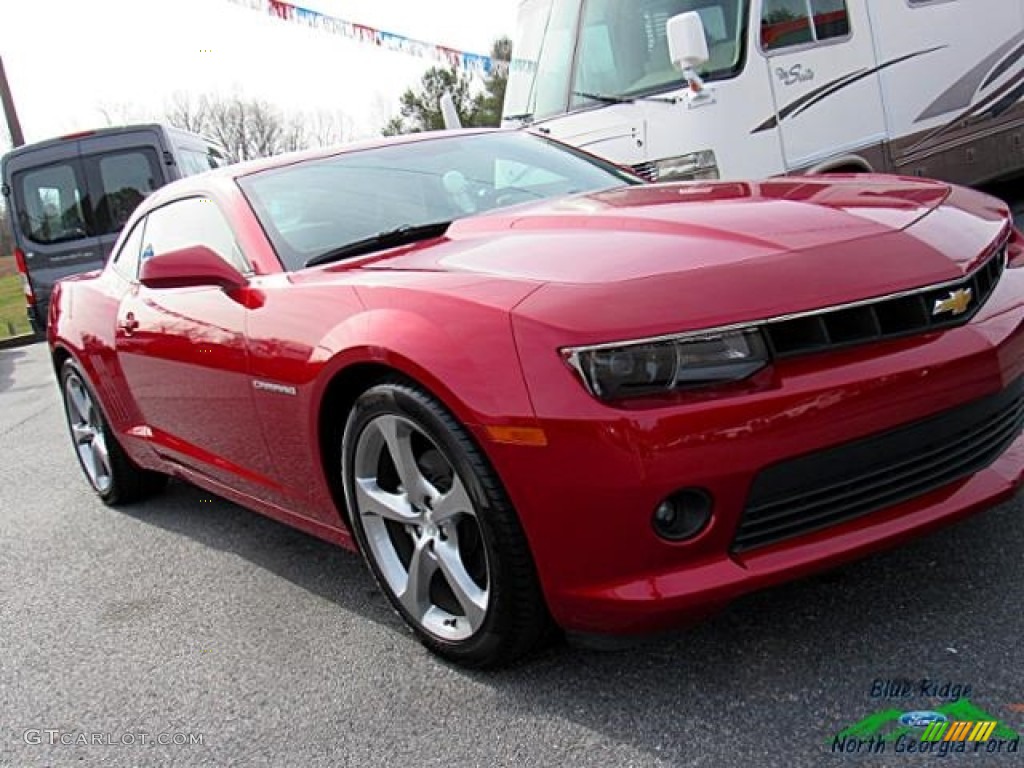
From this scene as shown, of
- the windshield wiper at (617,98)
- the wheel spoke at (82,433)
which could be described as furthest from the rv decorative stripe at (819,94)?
the wheel spoke at (82,433)

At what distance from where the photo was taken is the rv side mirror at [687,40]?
4.93 meters

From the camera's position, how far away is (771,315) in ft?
6.39

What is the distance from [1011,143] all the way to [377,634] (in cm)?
638

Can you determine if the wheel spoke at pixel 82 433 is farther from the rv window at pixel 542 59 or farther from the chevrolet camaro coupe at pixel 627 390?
the rv window at pixel 542 59

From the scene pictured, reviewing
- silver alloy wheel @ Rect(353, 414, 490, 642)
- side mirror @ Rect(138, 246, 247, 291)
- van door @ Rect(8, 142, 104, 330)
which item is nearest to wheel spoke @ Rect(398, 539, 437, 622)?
silver alloy wheel @ Rect(353, 414, 490, 642)

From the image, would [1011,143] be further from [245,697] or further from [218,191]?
[245,697]

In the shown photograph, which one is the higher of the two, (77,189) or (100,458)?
(77,189)

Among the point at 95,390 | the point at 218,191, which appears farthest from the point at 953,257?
the point at 95,390

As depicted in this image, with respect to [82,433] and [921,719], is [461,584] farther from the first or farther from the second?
[82,433]

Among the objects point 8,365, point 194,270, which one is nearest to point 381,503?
point 194,270

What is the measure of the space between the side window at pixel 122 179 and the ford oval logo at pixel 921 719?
383 inches

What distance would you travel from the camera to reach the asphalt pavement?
199cm

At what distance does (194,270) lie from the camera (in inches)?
114

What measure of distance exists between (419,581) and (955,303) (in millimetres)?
1407
